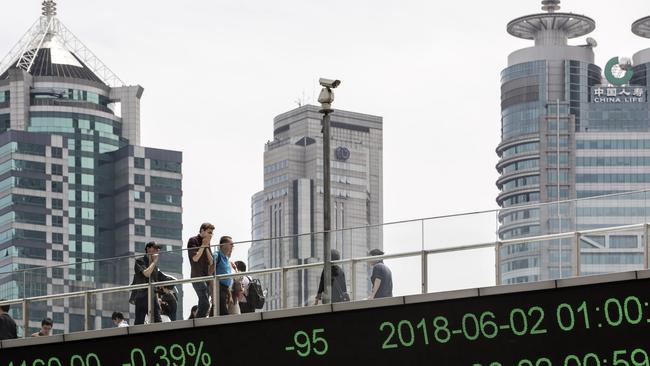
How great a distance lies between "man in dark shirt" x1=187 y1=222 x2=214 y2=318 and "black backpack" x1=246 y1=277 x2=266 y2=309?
0.74 meters

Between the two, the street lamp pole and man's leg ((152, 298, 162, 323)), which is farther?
man's leg ((152, 298, 162, 323))

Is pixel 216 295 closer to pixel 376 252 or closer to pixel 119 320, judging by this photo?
pixel 119 320

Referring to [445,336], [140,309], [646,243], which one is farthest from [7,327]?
[646,243]

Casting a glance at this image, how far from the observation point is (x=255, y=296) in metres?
29.3

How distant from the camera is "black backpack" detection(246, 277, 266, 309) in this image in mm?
29203

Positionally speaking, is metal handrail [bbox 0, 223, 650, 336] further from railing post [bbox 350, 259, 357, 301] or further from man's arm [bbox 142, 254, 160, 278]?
man's arm [bbox 142, 254, 160, 278]

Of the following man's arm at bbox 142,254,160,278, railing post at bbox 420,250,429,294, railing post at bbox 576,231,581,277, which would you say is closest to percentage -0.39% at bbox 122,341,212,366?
man's arm at bbox 142,254,160,278

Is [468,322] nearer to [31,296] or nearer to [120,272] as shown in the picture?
[120,272]

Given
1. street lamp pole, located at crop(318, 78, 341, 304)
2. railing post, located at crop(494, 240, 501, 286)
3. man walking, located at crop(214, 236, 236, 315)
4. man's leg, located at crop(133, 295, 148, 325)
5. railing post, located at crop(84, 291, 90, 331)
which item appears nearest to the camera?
railing post, located at crop(494, 240, 501, 286)

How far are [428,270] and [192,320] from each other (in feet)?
14.3

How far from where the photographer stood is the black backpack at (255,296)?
29203 millimetres

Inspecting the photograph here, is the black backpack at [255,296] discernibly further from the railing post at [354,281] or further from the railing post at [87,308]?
the railing post at [87,308]

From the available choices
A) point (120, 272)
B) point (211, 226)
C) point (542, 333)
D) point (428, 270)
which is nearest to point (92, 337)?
point (120, 272)

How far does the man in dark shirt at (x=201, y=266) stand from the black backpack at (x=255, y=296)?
739 mm
